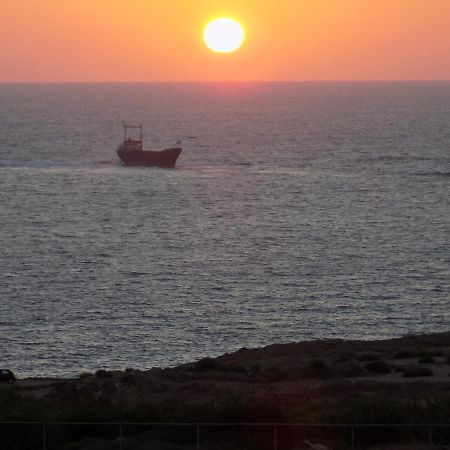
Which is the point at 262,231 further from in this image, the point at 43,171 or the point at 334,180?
the point at 43,171

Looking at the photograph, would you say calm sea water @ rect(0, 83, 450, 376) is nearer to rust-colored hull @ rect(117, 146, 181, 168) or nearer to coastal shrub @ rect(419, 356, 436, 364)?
rust-colored hull @ rect(117, 146, 181, 168)

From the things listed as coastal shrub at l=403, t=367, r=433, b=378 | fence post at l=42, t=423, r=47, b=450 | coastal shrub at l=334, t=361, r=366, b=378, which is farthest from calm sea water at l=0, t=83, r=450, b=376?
fence post at l=42, t=423, r=47, b=450

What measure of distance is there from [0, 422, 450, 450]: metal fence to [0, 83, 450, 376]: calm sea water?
22390mm

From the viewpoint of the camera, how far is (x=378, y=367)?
42438 mm

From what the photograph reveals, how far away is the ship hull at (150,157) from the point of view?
156 metres

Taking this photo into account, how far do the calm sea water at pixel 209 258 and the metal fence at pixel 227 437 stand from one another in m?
22.4

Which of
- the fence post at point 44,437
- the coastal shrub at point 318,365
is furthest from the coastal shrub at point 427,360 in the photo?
the fence post at point 44,437

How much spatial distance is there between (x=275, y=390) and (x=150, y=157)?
402ft

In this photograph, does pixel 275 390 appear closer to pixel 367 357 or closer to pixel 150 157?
pixel 367 357

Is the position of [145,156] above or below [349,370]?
above

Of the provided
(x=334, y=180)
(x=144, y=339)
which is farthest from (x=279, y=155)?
(x=144, y=339)

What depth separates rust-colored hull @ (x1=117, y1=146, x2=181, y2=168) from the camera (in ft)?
513

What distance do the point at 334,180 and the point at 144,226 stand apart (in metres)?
41.9

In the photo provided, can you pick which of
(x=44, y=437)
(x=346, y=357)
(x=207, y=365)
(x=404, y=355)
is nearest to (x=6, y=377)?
(x=207, y=365)
